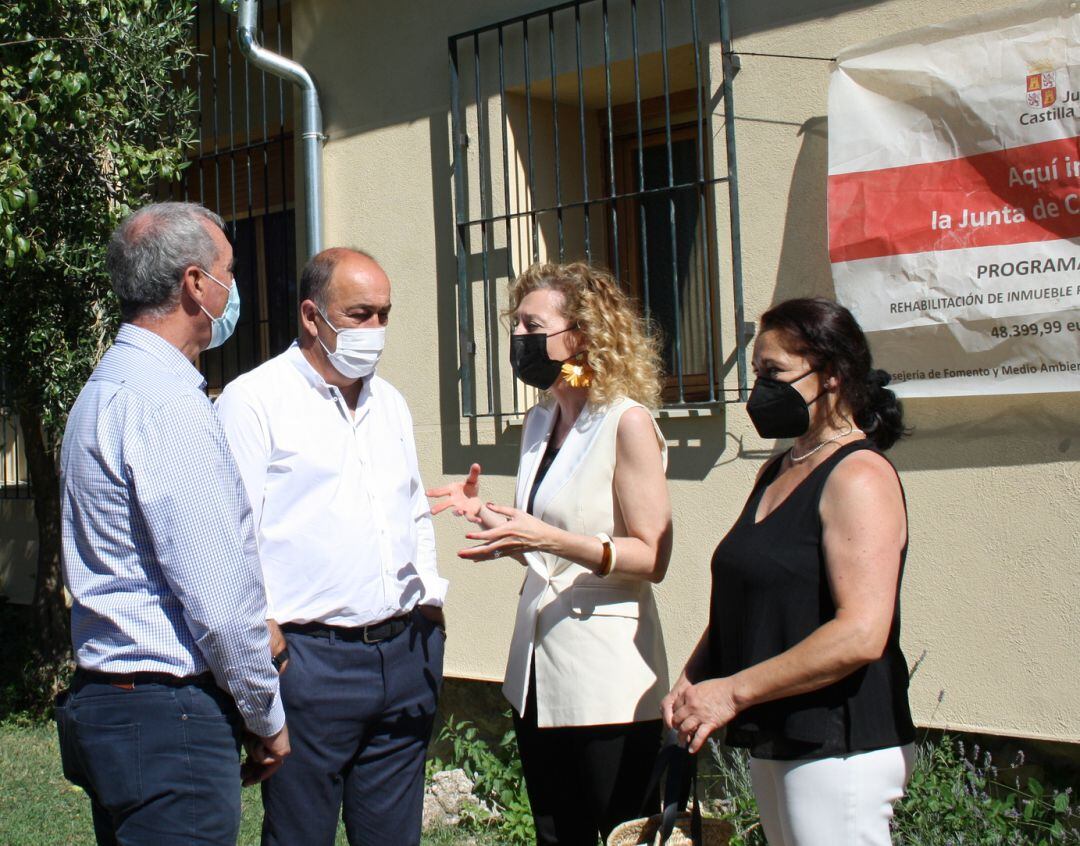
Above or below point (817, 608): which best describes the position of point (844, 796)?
below

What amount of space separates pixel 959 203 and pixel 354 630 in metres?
2.49

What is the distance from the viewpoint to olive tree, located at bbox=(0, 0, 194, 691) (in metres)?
5.03

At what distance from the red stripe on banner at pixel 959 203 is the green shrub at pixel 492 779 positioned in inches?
102

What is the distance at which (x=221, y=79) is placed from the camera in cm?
709

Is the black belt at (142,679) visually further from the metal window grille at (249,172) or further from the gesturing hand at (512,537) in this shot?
the metal window grille at (249,172)

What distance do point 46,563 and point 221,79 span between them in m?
3.18

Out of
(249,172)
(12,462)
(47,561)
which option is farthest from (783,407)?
(12,462)

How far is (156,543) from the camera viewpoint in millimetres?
2234

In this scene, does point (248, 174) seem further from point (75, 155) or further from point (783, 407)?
point (783, 407)

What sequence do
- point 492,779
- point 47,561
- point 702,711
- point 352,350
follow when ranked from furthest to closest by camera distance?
point 47,561
point 492,779
point 352,350
point 702,711

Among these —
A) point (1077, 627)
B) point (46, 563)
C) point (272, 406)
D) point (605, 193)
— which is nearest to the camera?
point (272, 406)

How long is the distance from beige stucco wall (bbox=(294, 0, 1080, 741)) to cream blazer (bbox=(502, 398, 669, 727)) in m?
1.56

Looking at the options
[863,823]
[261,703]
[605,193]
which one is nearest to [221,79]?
[605,193]

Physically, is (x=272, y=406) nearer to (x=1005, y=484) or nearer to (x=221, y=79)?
(x=1005, y=484)
